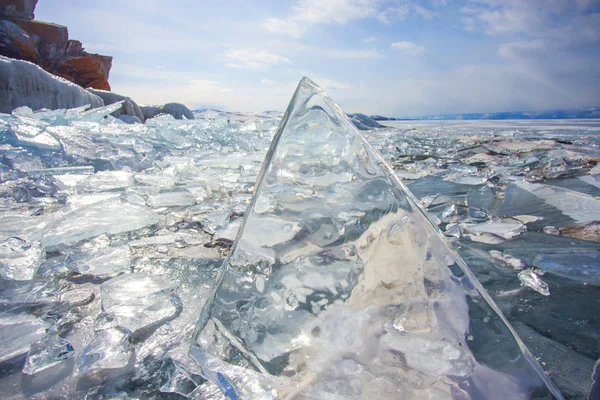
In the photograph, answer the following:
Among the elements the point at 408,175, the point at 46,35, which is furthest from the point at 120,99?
the point at 46,35

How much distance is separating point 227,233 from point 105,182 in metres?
1.17

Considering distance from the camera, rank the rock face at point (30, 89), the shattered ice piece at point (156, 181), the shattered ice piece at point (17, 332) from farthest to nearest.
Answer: the rock face at point (30, 89) < the shattered ice piece at point (156, 181) < the shattered ice piece at point (17, 332)

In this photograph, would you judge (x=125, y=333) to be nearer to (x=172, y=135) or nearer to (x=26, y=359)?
(x=26, y=359)

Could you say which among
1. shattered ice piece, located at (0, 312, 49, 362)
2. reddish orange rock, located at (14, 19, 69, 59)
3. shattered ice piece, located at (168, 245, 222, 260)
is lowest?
shattered ice piece, located at (0, 312, 49, 362)

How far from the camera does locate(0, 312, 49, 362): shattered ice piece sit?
20.8 inches

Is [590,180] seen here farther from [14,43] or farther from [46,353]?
[14,43]

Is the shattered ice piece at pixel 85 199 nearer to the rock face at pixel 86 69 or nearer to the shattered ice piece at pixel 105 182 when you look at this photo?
the shattered ice piece at pixel 105 182

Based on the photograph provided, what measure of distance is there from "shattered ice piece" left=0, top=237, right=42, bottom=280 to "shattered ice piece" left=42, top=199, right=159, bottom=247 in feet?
0.20

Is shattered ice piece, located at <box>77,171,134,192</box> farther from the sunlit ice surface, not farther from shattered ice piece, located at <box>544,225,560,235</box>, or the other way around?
shattered ice piece, located at <box>544,225,560,235</box>

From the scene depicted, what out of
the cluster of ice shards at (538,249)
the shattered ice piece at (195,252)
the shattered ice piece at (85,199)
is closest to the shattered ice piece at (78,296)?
the shattered ice piece at (195,252)

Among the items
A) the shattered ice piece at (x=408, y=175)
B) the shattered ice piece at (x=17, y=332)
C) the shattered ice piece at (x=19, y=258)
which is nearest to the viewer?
the shattered ice piece at (x=17, y=332)

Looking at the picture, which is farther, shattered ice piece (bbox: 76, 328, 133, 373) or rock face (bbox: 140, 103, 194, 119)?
rock face (bbox: 140, 103, 194, 119)

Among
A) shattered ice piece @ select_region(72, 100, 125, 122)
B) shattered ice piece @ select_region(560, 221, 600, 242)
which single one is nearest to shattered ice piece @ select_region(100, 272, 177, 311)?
shattered ice piece @ select_region(560, 221, 600, 242)

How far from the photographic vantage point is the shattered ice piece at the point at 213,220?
1.17 m
